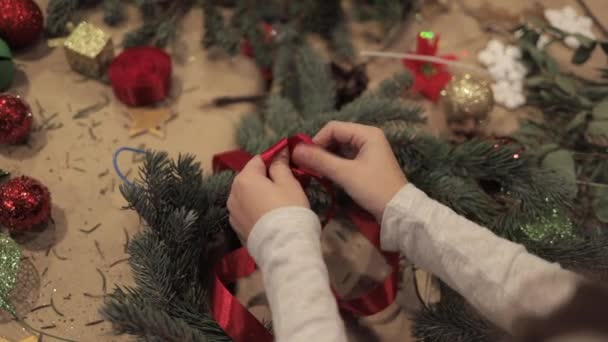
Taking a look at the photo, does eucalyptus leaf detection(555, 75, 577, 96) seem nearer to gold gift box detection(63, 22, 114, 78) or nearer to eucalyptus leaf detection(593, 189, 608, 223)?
eucalyptus leaf detection(593, 189, 608, 223)

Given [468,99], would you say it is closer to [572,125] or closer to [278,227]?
[572,125]

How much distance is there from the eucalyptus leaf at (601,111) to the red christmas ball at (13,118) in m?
1.06

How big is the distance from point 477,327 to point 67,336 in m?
0.61

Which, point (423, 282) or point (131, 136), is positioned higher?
point (131, 136)


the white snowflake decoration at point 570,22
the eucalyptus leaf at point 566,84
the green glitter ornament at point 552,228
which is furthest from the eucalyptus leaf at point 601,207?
the white snowflake decoration at point 570,22

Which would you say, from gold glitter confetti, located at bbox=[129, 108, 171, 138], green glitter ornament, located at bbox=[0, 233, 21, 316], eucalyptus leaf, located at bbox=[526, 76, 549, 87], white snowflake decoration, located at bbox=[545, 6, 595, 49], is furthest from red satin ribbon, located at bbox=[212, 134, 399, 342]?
white snowflake decoration, located at bbox=[545, 6, 595, 49]

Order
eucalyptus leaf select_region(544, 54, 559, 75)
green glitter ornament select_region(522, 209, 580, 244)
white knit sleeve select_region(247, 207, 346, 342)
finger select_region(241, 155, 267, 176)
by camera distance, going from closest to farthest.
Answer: white knit sleeve select_region(247, 207, 346, 342), finger select_region(241, 155, 267, 176), green glitter ornament select_region(522, 209, 580, 244), eucalyptus leaf select_region(544, 54, 559, 75)

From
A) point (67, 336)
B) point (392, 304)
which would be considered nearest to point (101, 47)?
point (67, 336)

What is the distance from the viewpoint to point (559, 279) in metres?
0.66

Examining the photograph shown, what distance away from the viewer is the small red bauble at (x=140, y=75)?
1.10 metres

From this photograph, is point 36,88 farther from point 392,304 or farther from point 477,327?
point 477,327

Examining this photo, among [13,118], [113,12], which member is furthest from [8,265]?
[113,12]

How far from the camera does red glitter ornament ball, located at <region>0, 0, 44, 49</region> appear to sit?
1.05 m

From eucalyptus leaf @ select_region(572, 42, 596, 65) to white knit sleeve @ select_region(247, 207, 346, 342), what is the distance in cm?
78
